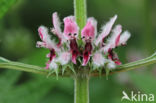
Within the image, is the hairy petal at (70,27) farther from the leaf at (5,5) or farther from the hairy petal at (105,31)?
the leaf at (5,5)

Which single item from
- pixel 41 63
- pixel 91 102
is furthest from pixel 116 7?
pixel 41 63

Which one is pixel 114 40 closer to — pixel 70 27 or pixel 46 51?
pixel 70 27

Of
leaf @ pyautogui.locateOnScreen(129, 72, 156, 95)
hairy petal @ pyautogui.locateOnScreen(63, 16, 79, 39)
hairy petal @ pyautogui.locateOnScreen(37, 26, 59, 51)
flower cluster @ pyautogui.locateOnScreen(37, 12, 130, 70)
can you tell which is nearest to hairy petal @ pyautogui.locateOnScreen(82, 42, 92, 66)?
flower cluster @ pyautogui.locateOnScreen(37, 12, 130, 70)

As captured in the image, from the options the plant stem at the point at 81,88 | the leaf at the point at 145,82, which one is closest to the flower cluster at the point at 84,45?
the plant stem at the point at 81,88

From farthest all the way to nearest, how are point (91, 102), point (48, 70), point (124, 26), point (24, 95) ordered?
point (124, 26) < point (91, 102) < point (24, 95) < point (48, 70)

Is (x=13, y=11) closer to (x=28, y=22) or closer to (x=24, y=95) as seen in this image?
(x=28, y=22)

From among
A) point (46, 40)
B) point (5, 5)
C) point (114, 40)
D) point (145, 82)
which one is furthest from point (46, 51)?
point (5, 5)

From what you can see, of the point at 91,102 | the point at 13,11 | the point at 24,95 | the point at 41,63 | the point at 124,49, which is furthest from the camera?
the point at 124,49
